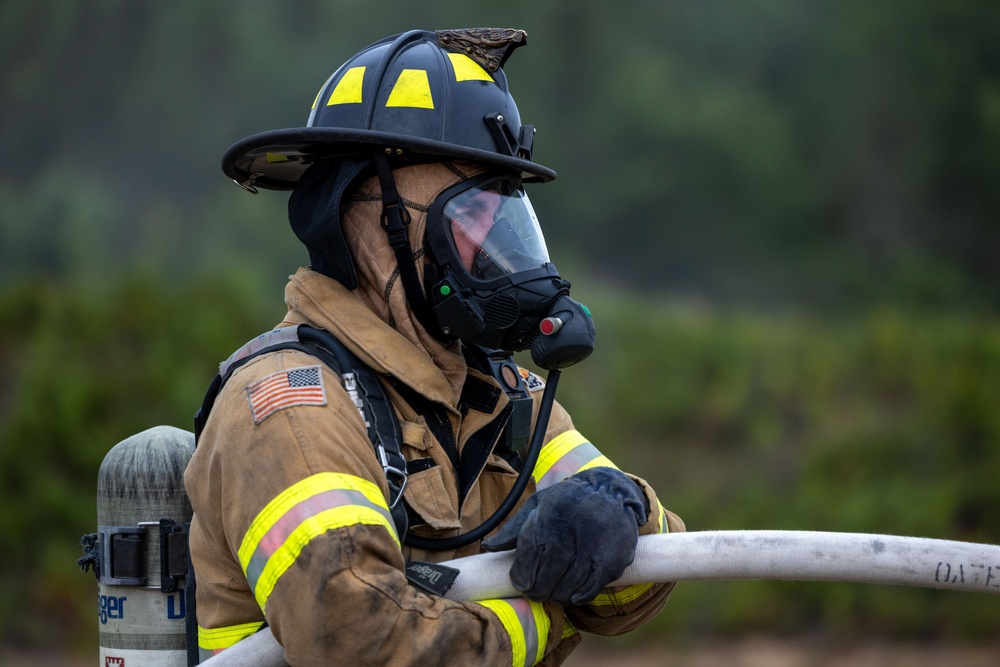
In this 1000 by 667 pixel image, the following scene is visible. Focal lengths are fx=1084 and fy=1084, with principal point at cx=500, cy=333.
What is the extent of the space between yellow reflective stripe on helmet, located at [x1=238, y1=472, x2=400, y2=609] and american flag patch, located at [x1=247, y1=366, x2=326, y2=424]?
0.58 ft

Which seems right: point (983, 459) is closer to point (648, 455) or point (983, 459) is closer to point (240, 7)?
point (648, 455)

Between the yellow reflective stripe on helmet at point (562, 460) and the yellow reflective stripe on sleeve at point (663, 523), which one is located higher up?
the yellow reflective stripe on helmet at point (562, 460)

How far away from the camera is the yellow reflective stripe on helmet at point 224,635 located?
2.26 m

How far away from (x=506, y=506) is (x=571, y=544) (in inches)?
10.9

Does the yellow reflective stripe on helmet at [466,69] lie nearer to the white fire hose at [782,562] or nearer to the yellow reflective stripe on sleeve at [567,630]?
the white fire hose at [782,562]

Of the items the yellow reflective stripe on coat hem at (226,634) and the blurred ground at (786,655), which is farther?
the blurred ground at (786,655)

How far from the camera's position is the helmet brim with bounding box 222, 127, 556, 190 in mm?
2506

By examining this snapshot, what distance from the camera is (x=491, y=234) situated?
2531 millimetres

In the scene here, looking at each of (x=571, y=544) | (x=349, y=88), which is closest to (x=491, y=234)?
(x=349, y=88)

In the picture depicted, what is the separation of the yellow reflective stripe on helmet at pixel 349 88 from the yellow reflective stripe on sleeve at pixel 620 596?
131cm

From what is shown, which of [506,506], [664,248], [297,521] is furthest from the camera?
[664,248]

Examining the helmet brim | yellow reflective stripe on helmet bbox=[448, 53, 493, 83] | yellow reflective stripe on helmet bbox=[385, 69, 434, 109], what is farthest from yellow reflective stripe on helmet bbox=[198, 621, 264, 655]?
yellow reflective stripe on helmet bbox=[448, 53, 493, 83]

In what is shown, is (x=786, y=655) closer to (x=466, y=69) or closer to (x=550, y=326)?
(x=550, y=326)

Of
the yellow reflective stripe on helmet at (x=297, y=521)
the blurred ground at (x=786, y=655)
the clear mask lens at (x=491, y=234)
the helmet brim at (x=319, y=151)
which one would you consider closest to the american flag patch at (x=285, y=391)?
the yellow reflective stripe on helmet at (x=297, y=521)
